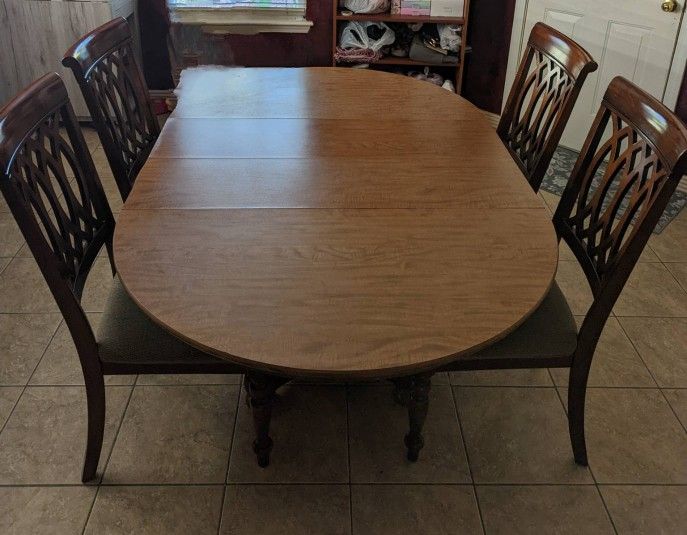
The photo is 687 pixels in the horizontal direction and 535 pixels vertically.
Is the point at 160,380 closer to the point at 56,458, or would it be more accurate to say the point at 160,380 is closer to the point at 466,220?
the point at 56,458

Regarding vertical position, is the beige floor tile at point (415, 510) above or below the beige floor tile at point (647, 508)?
above

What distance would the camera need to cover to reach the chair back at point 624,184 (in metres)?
1.35

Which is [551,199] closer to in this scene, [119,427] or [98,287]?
[98,287]

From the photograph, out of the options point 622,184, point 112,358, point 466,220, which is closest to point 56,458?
point 112,358

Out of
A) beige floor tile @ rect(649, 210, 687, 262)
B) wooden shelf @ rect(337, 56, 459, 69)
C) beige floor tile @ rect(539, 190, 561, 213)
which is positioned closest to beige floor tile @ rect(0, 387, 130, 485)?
beige floor tile @ rect(539, 190, 561, 213)

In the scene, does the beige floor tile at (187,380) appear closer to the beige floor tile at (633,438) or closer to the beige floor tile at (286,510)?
the beige floor tile at (286,510)

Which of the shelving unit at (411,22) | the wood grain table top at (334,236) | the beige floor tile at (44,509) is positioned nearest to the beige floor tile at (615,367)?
the wood grain table top at (334,236)

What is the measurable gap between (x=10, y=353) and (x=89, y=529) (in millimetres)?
781

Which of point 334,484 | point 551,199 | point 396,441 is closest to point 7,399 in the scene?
point 334,484

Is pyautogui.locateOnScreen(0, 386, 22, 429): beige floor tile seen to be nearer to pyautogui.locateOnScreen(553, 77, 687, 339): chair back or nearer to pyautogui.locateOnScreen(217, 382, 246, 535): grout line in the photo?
pyautogui.locateOnScreen(217, 382, 246, 535): grout line

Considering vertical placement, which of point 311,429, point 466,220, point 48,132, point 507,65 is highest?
point 48,132

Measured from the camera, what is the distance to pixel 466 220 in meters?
1.50

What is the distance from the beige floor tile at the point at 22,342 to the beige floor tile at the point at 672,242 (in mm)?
2303

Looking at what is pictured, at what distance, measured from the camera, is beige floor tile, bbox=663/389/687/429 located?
1.97m
